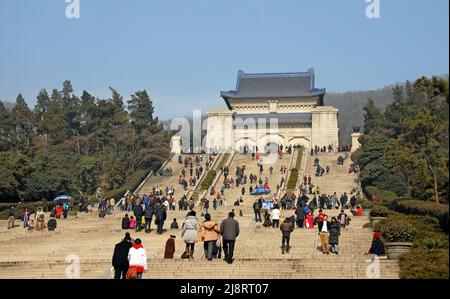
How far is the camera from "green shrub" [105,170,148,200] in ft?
141

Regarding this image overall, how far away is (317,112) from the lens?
66125 mm

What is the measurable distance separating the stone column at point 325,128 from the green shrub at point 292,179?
17.9 metres

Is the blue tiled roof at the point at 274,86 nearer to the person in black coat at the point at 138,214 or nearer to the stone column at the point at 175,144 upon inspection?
the stone column at the point at 175,144

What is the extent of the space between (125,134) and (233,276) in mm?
38046

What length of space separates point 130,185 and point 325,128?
2383 centimetres

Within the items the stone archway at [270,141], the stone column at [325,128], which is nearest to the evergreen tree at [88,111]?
the stone archway at [270,141]

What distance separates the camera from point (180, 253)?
20750 mm

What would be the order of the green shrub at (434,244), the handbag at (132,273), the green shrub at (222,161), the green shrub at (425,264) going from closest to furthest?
the handbag at (132,273) < the green shrub at (425,264) < the green shrub at (434,244) < the green shrub at (222,161)

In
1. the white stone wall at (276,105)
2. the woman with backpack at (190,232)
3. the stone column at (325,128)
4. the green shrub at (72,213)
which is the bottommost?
the green shrub at (72,213)

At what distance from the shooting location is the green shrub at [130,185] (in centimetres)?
4284

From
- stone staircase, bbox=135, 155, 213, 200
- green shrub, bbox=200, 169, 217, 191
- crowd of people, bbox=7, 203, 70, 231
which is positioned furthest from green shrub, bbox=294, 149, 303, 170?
crowd of people, bbox=7, 203, 70, 231

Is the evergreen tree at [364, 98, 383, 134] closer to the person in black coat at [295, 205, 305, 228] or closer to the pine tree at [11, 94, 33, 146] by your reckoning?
the pine tree at [11, 94, 33, 146]

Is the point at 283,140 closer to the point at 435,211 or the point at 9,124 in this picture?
the point at 9,124
